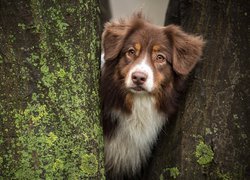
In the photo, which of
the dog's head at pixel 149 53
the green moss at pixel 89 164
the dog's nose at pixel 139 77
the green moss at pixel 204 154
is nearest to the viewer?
the green moss at pixel 89 164

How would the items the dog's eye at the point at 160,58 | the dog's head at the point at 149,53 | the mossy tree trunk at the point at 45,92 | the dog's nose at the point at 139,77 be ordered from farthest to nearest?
the dog's eye at the point at 160,58, the dog's head at the point at 149,53, the dog's nose at the point at 139,77, the mossy tree trunk at the point at 45,92

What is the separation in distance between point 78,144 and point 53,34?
0.86m

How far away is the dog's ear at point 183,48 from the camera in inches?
182

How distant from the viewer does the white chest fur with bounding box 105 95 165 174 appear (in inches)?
190

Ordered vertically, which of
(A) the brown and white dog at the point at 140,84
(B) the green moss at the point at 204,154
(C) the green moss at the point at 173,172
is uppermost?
(A) the brown and white dog at the point at 140,84

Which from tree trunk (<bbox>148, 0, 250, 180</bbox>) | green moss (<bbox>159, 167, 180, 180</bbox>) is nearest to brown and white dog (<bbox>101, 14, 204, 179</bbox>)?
tree trunk (<bbox>148, 0, 250, 180</bbox>)

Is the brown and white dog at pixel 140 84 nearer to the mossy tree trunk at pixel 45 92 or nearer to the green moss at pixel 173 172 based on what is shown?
the green moss at pixel 173 172

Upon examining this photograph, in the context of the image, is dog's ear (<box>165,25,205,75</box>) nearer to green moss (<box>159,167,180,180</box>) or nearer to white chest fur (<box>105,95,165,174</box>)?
white chest fur (<box>105,95,165,174</box>)

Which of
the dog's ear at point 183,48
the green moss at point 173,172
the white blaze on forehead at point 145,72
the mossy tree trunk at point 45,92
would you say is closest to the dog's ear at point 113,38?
the white blaze on forehead at point 145,72

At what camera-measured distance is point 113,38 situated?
15.9ft

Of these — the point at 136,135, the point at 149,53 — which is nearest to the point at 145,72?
the point at 149,53

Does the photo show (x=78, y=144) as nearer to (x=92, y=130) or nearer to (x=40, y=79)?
(x=92, y=130)

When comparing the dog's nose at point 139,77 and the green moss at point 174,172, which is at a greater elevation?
the dog's nose at point 139,77

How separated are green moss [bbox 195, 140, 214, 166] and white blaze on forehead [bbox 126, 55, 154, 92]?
0.71 m
